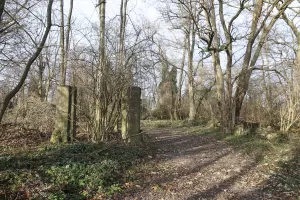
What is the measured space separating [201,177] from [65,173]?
2.92 m

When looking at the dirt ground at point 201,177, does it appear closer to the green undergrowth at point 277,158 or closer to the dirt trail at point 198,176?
A: the dirt trail at point 198,176

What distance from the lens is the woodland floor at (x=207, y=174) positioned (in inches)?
189

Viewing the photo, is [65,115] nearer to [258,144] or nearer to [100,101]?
[100,101]

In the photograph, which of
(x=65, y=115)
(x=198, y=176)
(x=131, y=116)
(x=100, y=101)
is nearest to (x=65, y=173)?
(x=100, y=101)

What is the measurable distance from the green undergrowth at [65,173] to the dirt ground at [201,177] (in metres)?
0.48

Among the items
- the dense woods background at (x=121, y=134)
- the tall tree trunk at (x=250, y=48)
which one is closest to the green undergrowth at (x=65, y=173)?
the dense woods background at (x=121, y=134)

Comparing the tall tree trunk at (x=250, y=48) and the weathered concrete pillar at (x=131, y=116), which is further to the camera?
the tall tree trunk at (x=250, y=48)

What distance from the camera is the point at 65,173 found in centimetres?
504

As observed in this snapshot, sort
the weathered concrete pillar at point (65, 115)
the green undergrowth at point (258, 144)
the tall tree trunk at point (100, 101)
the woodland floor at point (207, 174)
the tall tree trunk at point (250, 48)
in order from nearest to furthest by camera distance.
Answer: the woodland floor at point (207, 174)
the tall tree trunk at point (100, 101)
the green undergrowth at point (258, 144)
the weathered concrete pillar at point (65, 115)
the tall tree trunk at point (250, 48)

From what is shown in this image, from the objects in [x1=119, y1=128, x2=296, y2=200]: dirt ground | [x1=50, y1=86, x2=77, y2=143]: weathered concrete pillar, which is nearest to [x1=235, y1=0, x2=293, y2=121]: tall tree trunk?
[x1=119, y1=128, x2=296, y2=200]: dirt ground

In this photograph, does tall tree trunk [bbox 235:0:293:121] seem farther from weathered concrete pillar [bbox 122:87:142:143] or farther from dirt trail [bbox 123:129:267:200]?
weathered concrete pillar [bbox 122:87:142:143]

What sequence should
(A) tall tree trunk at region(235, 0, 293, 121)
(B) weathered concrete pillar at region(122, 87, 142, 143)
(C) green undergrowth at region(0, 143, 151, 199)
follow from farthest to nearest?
(A) tall tree trunk at region(235, 0, 293, 121) < (B) weathered concrete pillar at region(122, 87, 142, 143) < (C) green undergrowth at region(0, 143, 151, 199)

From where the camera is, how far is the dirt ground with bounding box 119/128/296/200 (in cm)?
484

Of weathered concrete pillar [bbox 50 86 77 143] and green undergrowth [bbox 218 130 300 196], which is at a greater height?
weathered concrete pillar [bbox 50 86 77 143]
